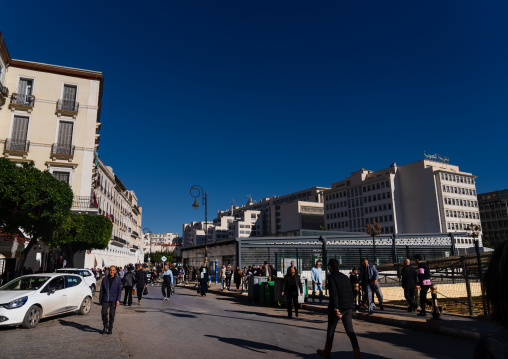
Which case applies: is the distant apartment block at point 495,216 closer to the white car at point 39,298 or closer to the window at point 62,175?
the window at point 62,175

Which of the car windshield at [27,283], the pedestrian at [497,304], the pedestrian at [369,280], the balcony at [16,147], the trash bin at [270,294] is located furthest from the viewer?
the balcony at [16,147]

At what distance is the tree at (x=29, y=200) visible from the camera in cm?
1858

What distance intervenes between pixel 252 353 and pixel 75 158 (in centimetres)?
2927

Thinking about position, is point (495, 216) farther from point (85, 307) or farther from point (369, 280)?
point (85, 307)

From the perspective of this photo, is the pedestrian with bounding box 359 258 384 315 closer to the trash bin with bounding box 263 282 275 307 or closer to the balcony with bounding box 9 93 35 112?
the trash bin with bounding box 263 282 275 307

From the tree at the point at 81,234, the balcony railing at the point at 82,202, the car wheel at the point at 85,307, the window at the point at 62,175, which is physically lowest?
the car wheel at the point at 85,307

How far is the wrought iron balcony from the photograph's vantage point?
3234 centimetres

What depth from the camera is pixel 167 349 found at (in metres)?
7.70

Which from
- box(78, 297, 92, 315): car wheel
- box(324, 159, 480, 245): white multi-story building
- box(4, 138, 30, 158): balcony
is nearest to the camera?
box(78, 297, 92, 315): car wheel

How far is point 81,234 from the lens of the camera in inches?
1216

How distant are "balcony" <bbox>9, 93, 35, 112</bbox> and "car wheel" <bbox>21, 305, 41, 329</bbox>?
25.9 metres

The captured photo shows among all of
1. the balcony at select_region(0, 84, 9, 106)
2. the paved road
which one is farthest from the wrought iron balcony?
the paved road

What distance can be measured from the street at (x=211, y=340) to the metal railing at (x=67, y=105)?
24.8 m

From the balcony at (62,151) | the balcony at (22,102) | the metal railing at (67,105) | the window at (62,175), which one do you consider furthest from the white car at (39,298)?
the balcony at (22,102)
